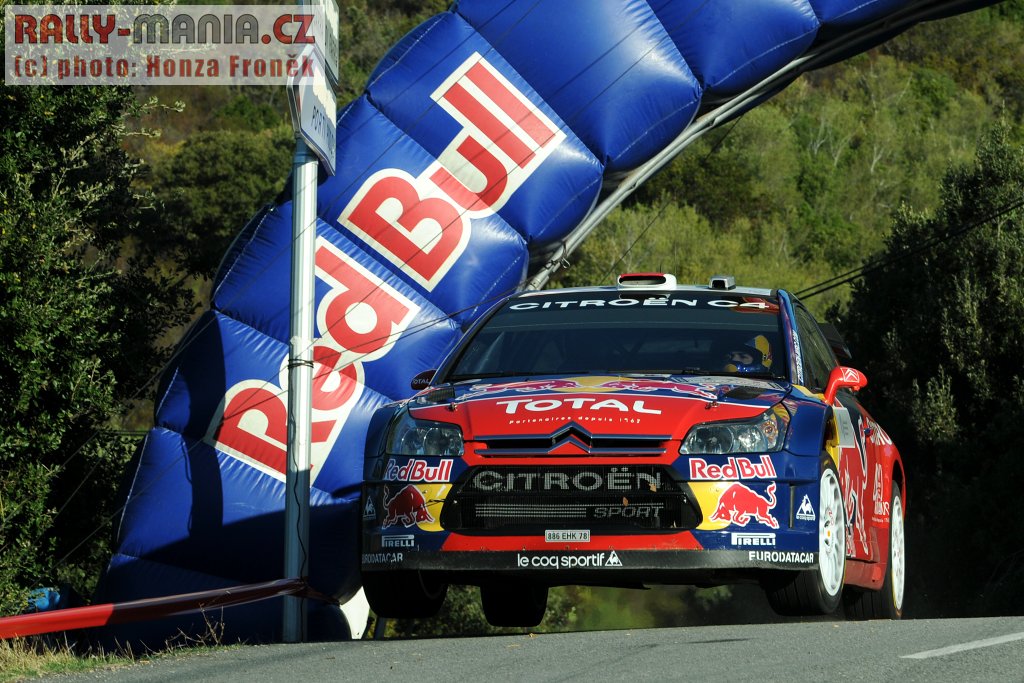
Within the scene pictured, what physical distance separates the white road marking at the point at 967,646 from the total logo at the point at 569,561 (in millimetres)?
1485

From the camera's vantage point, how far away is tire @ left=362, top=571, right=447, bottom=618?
24.9 ft

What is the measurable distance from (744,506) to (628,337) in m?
1.68

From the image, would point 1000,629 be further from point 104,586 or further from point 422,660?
point 104,586

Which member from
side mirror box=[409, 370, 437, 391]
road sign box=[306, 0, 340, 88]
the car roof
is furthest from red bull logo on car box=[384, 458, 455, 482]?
road sign box=[306, 0, 340, 88]

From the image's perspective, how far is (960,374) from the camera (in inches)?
1145

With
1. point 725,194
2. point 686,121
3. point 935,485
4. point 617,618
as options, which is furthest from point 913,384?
point 725,194

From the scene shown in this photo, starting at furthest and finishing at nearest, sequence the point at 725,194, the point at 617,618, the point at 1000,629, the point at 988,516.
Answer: the point at 725,194, the point at 617,618, the point at 988,516, the point at 1000,629

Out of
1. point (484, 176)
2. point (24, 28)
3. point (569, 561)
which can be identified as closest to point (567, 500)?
point (569, 561)

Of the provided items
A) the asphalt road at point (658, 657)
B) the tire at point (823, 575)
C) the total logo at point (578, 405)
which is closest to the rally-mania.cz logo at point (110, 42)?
the total logo at point (578, 405)

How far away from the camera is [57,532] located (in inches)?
650

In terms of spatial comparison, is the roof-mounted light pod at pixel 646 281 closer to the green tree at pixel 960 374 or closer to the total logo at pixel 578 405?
the total logo at pixel 578 405

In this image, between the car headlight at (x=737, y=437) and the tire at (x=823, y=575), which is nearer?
the car headlight at (x=737, y=437)

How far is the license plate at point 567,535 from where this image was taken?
7.22m

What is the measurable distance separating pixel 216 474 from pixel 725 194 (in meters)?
54.1
